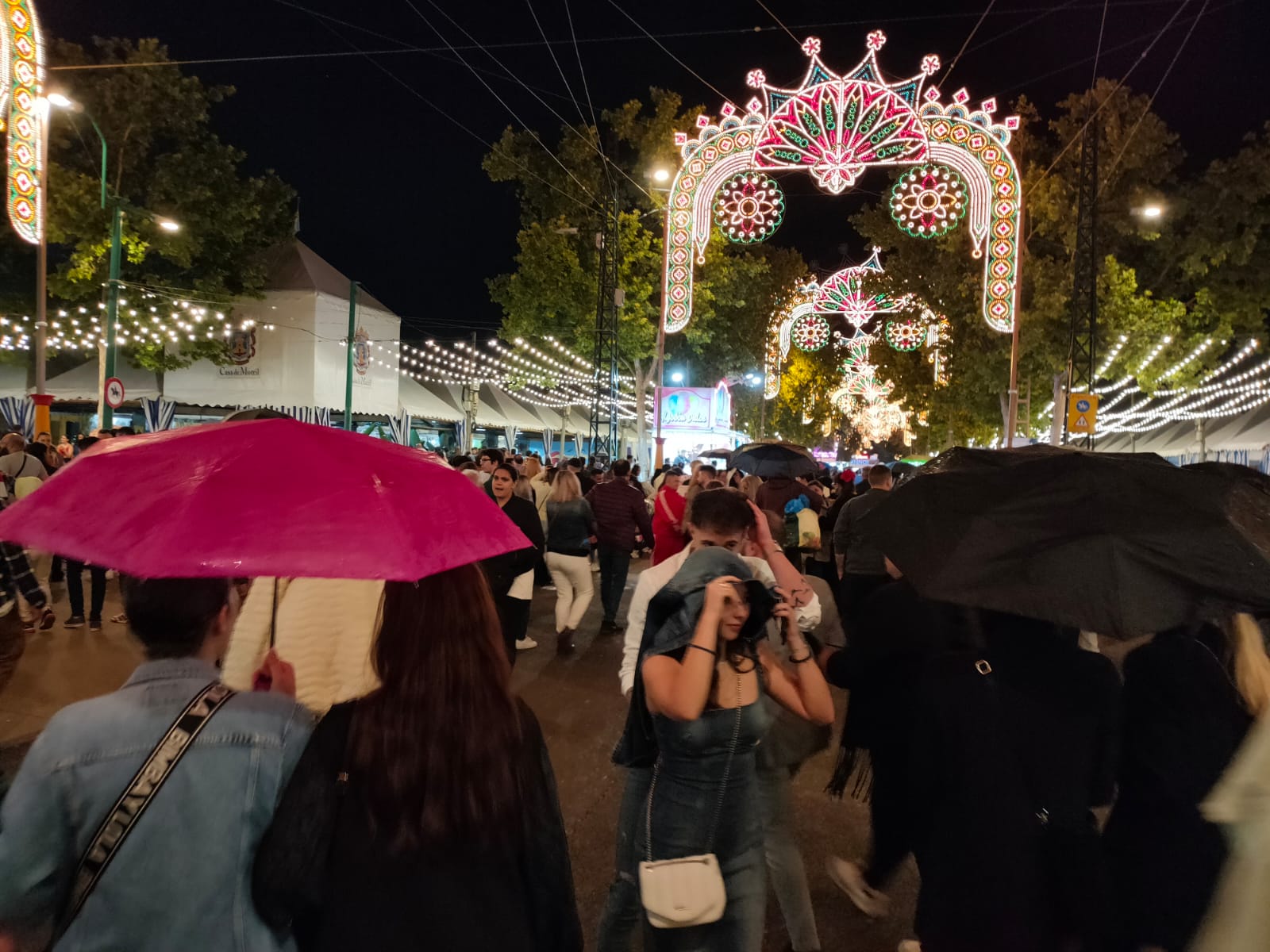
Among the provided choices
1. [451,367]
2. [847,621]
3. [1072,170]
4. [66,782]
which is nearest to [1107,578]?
[66,782]

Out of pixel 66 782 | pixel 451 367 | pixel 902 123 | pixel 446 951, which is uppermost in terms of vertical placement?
pixel 902 123

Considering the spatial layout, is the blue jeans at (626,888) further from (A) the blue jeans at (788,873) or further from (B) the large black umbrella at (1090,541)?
(B) the large black umbrella at (1090,541)

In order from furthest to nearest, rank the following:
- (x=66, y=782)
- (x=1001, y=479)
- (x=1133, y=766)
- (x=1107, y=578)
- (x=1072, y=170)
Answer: (x=1072, y=170) < (x=1001, y=479) < (x=1133, y=766) < (x=1107, y=578) < (x=66, y=782)

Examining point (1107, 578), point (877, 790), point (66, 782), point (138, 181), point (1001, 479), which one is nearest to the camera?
point (66, 782)

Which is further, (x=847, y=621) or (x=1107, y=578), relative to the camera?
(x=847, y=621)

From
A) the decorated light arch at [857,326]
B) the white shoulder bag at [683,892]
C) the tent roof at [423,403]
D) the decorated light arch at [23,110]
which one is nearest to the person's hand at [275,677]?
the white shoulder bag at [683,892]

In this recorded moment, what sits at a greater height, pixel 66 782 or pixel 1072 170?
pixel 1072 170

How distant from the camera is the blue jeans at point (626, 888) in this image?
2494 mm

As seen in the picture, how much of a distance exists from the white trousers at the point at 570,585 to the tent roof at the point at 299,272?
2222 centimetres

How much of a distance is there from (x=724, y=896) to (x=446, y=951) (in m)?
1.03

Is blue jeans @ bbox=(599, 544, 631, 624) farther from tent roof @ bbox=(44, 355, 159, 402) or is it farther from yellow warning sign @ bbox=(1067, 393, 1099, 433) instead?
tent roof @ bbox=(44, 355, 159, 402)

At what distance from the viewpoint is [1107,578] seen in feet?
6.53

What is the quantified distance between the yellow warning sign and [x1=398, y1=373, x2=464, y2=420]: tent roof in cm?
2189

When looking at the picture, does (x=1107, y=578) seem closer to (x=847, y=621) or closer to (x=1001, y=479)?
(x=1001, y=479)
